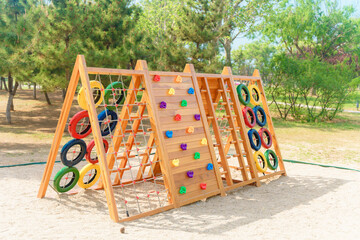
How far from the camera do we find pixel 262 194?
585cm

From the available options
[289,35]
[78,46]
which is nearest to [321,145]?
[78,46]

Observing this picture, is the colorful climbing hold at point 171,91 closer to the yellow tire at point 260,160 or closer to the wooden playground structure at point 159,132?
the wooden playground structure at point 159,132

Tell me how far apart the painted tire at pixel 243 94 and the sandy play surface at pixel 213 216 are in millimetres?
1742

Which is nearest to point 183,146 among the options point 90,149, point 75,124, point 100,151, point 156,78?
point 156,78

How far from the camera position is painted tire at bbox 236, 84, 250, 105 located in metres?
6.74

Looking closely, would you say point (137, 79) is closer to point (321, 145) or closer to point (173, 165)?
point (173, 165)

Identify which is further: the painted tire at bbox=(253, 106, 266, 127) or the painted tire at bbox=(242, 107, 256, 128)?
the painted tire at bbox=(253, 106, 266, 127)

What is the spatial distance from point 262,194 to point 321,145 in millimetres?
6958

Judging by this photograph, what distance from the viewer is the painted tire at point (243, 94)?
6738mm

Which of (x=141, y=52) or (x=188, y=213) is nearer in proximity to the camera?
(x=188, y=213)

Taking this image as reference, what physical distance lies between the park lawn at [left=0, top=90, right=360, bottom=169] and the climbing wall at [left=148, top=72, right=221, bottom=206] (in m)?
4.56

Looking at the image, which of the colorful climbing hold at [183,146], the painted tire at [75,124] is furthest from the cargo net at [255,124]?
the painted tire at [75,124]

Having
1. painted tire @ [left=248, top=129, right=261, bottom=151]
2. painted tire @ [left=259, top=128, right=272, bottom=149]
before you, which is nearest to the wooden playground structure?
painted tire @ [left=248, top=129, right=261, bottom=151]

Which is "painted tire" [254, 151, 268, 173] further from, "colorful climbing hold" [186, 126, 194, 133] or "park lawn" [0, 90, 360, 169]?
"park lawn" [0, 90, 360, 169]
